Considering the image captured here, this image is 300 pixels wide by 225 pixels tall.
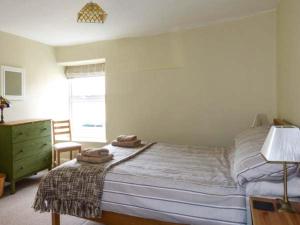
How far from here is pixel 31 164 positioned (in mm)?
3369

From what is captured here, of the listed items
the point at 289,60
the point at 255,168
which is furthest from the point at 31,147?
the point at 289,60

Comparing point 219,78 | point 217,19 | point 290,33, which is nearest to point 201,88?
point 219,78

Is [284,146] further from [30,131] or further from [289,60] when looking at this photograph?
[30,131]

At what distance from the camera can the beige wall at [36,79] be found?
354cm

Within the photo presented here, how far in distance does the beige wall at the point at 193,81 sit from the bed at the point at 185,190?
1.12m

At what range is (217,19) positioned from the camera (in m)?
3.09

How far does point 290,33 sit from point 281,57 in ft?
1.46

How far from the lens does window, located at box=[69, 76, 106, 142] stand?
14.3 feet

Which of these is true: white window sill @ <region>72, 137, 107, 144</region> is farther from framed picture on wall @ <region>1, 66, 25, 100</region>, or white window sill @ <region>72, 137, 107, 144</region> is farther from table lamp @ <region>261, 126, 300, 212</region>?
table lamp @ <region>261, 126, 300, 212</region>

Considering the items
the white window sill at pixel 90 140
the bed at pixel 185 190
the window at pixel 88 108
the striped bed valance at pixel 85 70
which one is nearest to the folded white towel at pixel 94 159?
the bed at pixel 185 190

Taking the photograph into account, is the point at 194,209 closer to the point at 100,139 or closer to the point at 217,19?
the point at 217,19

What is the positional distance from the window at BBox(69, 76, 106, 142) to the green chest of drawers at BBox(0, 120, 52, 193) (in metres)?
0.88

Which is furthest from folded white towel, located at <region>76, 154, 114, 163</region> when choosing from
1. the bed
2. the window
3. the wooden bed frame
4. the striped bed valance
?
the striped bed valance

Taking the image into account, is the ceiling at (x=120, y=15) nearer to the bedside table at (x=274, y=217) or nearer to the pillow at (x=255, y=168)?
the pillow at (x=255, y=168)
